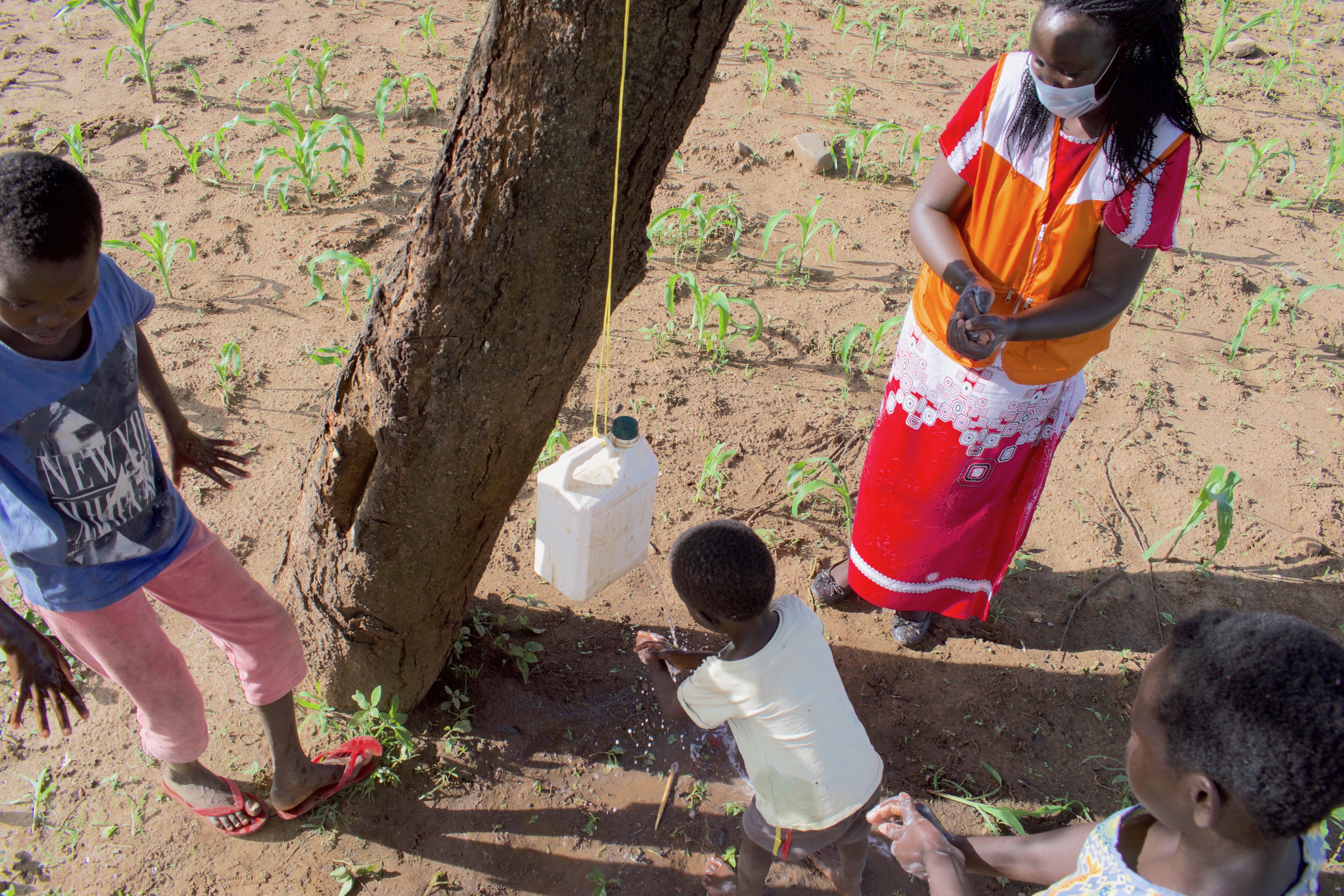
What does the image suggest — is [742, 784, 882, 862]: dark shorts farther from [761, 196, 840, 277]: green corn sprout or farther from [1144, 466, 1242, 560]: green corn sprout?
[761, 196, 840, 277]: green corn sprout

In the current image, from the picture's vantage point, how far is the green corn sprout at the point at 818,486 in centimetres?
288

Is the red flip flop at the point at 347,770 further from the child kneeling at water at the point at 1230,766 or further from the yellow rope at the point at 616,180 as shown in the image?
the child kneeling at water at the point at 1230,766

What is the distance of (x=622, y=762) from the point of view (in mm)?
2309

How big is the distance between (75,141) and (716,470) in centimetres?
365

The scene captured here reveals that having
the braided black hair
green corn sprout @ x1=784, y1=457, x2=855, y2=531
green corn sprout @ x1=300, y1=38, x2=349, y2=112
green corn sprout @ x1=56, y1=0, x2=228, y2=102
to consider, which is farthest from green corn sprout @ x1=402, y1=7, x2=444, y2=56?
the braided black hair

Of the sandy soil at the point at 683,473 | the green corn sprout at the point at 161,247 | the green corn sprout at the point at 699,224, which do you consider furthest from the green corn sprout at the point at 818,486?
the green corn sprout at the point at 161,247

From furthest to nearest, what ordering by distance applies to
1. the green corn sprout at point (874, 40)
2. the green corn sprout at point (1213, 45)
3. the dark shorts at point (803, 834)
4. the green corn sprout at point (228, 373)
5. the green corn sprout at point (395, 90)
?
the green corn sprout at point (1213, 45), the green corn sprout at point (874, 40), the green corn sprout at point (395, 90), the green corn sprout at point (228, 373), the dark shorts at point (803, 834)

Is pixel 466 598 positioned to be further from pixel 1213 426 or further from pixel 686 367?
pixel 1213 426

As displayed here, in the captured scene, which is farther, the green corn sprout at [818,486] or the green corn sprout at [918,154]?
the green corn sprout at [918,154]

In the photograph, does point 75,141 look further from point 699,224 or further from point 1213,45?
point 1213,45

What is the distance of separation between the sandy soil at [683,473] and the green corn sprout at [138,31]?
0.37 feet

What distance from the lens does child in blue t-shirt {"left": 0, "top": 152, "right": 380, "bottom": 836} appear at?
4.38 ft

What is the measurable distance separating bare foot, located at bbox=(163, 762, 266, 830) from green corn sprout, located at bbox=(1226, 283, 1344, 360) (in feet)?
14.1

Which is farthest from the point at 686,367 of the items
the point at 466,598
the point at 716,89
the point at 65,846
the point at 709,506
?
the point at 716,89
